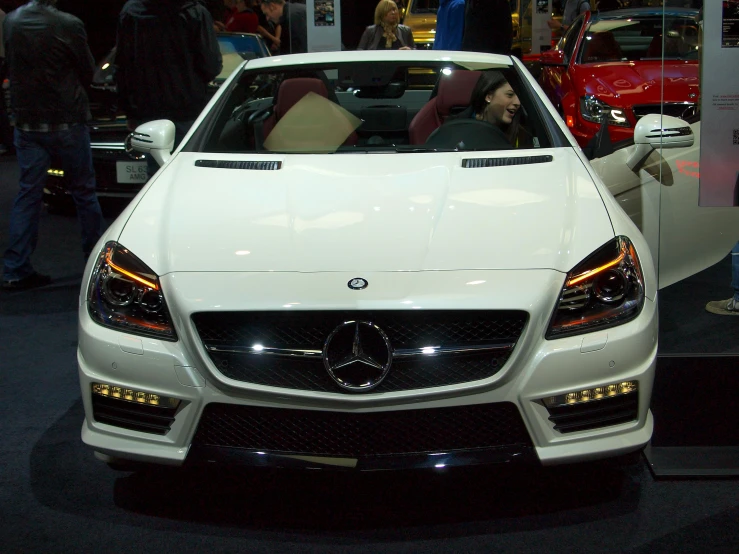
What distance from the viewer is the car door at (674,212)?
3873mm

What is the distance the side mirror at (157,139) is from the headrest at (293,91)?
47cm

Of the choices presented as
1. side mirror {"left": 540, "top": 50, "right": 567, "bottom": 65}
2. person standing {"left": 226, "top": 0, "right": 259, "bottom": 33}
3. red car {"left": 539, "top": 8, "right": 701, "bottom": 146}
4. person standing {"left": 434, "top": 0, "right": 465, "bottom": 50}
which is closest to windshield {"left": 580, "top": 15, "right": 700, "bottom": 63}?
red car {"left": 539, "top": 8, "right": 701, "bottom": 146}

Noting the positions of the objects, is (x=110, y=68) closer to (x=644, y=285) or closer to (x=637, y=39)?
(x=637, y=39)

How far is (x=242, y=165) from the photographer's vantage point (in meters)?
3.41

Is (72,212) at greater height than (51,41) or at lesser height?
lesser

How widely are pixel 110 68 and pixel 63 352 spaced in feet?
12.9

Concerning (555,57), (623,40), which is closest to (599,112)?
(623,40)

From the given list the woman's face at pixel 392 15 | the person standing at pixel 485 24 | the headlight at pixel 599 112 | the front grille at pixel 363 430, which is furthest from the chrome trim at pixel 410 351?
the woman's face at pixel 392 15

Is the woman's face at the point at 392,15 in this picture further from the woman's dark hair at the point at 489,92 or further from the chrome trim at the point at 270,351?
the chrome trim at the point at 270,351

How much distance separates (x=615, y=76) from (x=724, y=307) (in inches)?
112

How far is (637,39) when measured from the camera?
26.7ft

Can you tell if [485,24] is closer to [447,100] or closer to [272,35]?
[272,35]

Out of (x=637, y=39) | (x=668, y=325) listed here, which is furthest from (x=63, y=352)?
(x=637, y=39)

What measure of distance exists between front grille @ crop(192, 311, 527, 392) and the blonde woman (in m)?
7.23
